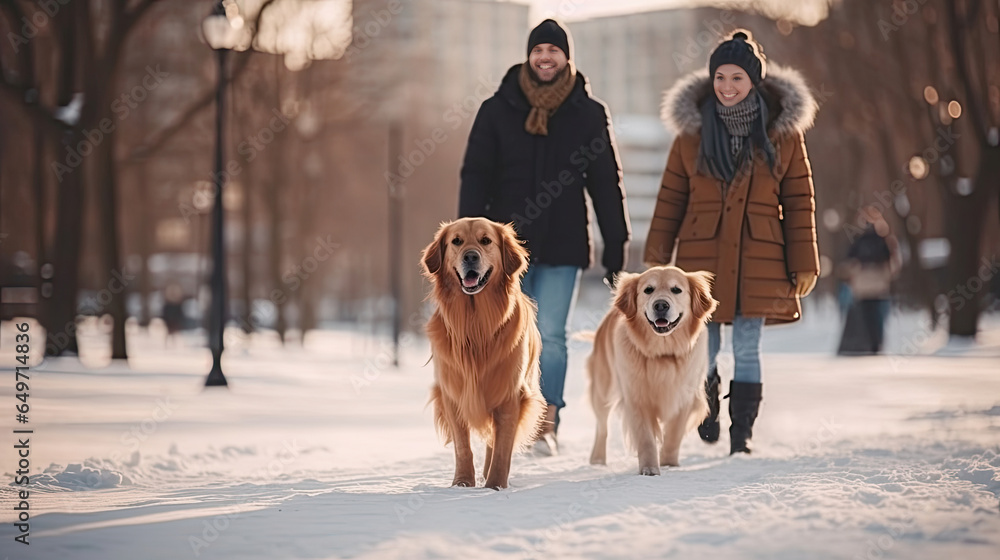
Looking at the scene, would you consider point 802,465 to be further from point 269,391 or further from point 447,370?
point 269,391

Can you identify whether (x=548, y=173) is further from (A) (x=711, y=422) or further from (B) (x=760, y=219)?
(A) (x=711, y=422)

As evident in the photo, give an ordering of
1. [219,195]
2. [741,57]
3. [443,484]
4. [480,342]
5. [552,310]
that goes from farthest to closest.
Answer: [219,195]
[552,310]
[741,57]
[443,484]
[480,342]

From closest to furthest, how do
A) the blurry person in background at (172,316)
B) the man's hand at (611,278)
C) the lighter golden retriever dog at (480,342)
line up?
1. the lighter golden retriever dog at (480,342)
2. the man's hand at (611,278)
3. the blurry person in background at (172,316)

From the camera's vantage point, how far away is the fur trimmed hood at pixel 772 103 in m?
6.95

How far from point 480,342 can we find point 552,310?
1.67 meters

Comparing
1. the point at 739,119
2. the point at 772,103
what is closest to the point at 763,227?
the point at 739,119

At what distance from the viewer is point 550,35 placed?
694 cm

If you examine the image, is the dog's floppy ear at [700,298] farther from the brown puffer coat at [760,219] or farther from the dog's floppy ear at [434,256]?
the dog's floppy ear at [434,256]

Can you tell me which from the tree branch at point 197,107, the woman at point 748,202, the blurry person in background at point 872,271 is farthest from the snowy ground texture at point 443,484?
the tree branch at point 197,107

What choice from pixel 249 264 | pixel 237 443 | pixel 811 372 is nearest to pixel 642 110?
pixel 249 264

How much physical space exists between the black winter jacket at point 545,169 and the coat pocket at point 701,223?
435 millimetres

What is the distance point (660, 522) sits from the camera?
4266 mm

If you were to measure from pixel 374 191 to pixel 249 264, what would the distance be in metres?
9.57

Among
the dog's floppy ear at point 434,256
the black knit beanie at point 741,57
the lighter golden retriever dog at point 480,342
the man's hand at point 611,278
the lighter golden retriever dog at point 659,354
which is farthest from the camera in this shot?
the man's hand at point 611,278
